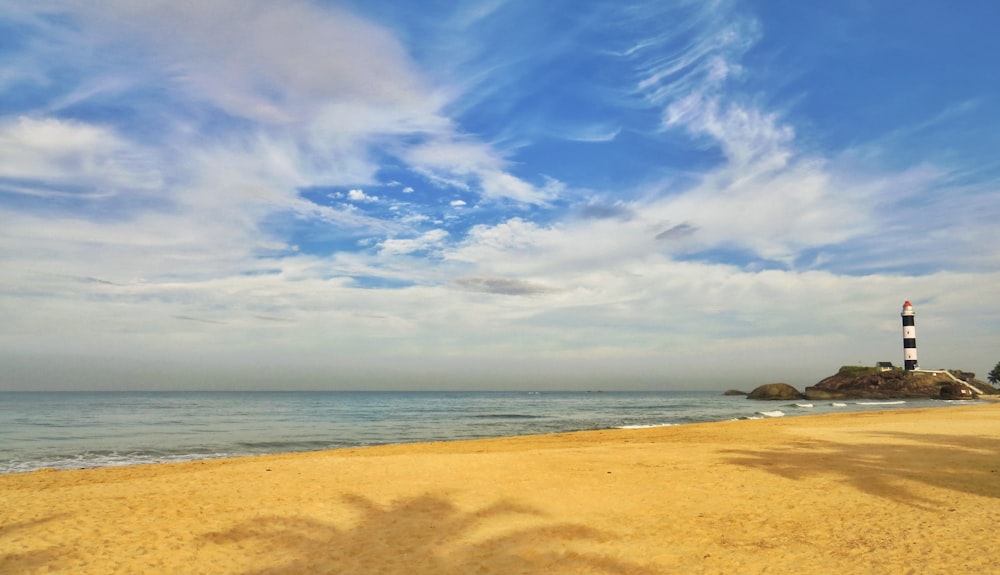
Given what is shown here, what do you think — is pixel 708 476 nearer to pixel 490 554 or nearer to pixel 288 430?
pixel 490 554

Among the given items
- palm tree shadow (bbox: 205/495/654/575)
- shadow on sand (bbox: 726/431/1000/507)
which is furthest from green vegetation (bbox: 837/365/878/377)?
palm tree shadow (bbox: 205/495/654/575)

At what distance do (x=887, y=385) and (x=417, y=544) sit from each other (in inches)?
3705

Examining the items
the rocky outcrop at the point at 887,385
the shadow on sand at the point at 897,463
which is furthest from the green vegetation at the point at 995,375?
the shadow on sand at the point at 897,463

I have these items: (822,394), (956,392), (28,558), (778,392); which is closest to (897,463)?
(28,558)

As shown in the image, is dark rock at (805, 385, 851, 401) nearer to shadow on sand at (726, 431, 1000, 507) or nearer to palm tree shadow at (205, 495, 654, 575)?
shadow on sand at (726, 431, 1000, 507)

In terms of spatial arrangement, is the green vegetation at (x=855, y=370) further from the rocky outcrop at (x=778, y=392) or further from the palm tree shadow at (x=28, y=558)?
the palm tree shadow at (x=28, y=558)

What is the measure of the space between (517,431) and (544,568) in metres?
30.8

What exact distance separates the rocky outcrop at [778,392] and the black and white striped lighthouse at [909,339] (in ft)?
54.1

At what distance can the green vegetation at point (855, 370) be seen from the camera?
9257 centimetres

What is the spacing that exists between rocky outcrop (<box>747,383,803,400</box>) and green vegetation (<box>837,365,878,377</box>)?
792 centimetres

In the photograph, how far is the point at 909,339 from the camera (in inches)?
3339

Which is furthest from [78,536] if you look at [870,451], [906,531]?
[870,451]

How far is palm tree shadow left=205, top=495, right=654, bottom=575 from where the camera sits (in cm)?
868

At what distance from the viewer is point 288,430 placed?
39.2m
